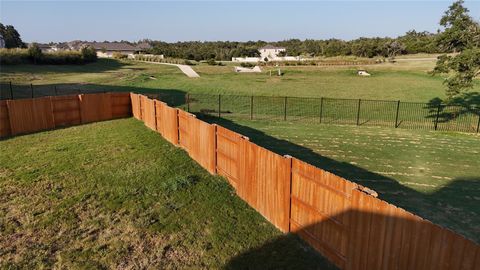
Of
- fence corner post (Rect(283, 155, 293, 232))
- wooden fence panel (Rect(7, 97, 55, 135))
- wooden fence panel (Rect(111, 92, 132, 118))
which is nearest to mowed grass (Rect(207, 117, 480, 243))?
fence corner post (Rect(283, 155, 293, 232))

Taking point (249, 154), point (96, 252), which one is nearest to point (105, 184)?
point (96, 252)

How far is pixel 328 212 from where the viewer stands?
6.30 meters

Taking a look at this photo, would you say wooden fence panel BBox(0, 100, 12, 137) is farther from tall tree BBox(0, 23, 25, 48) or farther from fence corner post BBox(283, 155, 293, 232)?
tall tree BBox(0, 23, 25, 48)

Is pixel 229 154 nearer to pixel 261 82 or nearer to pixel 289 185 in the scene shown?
pixel 289 185

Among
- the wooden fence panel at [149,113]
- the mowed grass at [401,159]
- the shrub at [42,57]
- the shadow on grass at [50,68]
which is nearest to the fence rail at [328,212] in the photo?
the mowed grass at [401,159]

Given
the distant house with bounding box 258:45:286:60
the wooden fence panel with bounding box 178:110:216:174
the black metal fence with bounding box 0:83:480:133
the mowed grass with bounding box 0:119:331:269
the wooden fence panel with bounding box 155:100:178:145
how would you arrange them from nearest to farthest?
1. the mowed grass with bounding box 0:119:331:269
2. the wooden fence panel with bounding box 178:110:216:174
3. the wooden fence panel with bounding box 155:100:178:145
4. the black metal fence with bounding box 0:83:480:133
5. the distant house with bounding box 258:45:286:60

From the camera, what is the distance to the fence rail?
178 inches

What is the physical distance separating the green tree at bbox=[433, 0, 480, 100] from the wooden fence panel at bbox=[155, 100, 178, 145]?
1600 centimetres

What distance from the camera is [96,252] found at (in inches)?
274

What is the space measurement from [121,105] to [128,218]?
16025mm

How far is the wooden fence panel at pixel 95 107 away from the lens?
21.3 meters

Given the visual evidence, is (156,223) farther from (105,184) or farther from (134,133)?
(134,133)

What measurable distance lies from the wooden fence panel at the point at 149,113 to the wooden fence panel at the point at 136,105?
110 cm

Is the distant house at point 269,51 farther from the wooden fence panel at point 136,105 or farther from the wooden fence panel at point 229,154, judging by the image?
the wooden fence panel at point 229,154
